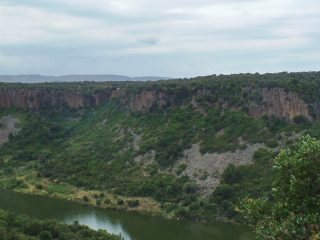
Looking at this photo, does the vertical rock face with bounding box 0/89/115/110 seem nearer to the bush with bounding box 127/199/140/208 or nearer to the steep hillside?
the steep hillside

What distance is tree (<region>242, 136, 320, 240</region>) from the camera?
54.9ft

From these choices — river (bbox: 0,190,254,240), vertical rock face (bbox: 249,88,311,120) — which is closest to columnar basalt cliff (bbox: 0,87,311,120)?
vertical rock face (bbox: 249,88,311,120)

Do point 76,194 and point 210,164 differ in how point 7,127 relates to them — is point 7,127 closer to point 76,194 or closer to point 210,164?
point 76,194

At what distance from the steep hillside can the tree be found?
43286 mm

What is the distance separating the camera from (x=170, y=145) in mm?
81312

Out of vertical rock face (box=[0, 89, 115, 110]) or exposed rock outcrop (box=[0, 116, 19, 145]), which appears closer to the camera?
exposed rock outcrop (box=[0, 116, 19, 145])

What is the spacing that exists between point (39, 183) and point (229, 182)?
3030cm

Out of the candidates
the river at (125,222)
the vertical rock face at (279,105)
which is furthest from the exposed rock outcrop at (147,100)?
the river at (125,222)

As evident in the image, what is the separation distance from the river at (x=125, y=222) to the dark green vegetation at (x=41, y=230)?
30.9 ft

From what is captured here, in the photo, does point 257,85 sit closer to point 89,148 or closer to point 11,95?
point 89,148

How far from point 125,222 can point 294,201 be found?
45033mm

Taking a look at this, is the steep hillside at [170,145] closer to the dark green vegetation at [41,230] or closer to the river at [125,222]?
the river at [125,222]

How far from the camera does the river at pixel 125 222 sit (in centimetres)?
5575

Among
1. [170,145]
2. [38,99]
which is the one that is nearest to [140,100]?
[170,145]
